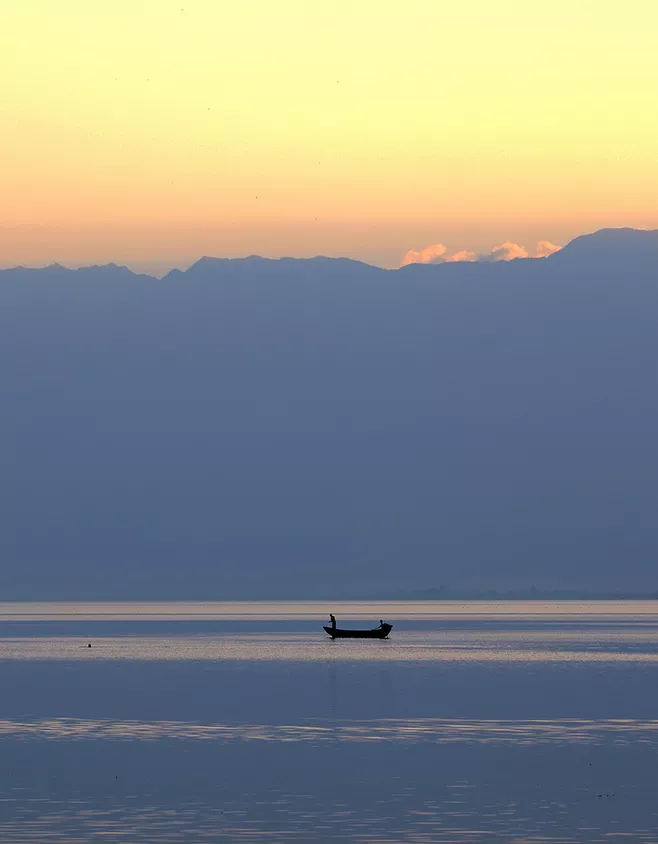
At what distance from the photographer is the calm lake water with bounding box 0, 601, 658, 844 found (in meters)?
55.6

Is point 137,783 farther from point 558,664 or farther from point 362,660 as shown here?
point 362,660

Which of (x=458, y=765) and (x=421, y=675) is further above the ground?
(x=421, y=675)

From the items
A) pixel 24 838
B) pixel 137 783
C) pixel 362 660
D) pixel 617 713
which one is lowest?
pixel 24 838

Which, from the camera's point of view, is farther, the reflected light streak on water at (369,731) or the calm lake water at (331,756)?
the reflected light streak on water at (369,731)

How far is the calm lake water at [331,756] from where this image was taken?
55.6 m

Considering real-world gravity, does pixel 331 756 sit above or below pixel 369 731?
below

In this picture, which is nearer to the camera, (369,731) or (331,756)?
(331,756)

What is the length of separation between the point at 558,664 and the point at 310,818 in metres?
101

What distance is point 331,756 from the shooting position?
76375 millimetres

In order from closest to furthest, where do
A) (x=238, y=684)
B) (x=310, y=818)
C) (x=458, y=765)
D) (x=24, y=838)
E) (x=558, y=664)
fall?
(x=24, y=838), (x=310, y=818), (x=458, y=765), (x=238, y=684), (x=558, y=664)

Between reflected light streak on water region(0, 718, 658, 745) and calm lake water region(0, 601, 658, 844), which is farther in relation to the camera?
reflected light streak on water region(0, 718, 658, 745)

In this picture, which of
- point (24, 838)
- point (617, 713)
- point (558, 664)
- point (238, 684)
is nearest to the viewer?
point (24, 838)

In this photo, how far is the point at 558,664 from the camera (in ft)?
512

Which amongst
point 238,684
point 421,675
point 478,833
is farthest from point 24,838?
point 421,675
